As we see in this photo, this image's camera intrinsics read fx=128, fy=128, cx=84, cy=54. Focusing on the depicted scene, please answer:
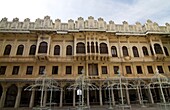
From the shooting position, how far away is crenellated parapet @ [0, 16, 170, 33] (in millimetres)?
24391

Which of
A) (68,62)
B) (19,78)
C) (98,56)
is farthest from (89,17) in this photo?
(19,78)

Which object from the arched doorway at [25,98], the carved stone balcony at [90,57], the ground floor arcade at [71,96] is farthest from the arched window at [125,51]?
the arched doorway at [25,98]

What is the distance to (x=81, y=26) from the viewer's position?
82.3 feet

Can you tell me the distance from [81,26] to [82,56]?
6.40 m

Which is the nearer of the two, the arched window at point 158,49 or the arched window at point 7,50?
the arched window at point 7,50

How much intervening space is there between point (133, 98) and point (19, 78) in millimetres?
20031

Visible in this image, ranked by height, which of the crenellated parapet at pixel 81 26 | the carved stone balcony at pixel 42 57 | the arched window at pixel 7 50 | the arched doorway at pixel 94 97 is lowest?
the arched doorway at pixel 94 97

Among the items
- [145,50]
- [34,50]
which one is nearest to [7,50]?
[34,50]

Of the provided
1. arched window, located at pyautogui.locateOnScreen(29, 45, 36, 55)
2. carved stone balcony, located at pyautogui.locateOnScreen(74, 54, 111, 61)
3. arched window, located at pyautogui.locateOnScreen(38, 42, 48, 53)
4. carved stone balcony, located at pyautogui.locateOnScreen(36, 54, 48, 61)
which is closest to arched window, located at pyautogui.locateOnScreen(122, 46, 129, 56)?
carved stone balcony, located at pyautogui.locateOnScreen(74, 54, 111, 61)

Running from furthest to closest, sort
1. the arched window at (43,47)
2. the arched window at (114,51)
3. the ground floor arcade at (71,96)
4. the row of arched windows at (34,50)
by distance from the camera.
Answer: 1. the arched window at (114,51)
2. the row of arched windows at (34,50)
3. the arched window at (43,47)
4. the ground floor arcade at (71,96)

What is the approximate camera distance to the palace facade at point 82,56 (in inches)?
853

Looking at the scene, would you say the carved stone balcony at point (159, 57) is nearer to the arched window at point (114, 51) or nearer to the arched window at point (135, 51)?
the arched window at point (135, 51)

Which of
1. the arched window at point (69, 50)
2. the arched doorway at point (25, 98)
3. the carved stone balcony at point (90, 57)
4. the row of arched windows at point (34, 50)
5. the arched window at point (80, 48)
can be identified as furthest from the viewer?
the arched window at point (69, 50)

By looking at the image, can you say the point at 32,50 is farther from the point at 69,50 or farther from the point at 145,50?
the point at 145,50
